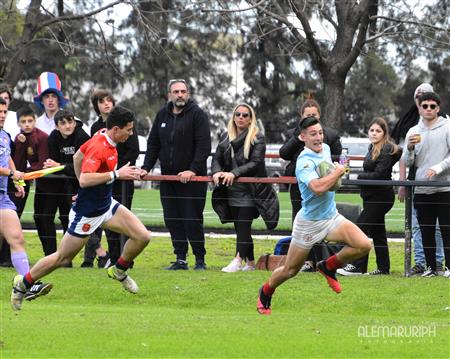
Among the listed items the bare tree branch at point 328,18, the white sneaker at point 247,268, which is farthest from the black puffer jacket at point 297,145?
the bare tree branch at point 328,18

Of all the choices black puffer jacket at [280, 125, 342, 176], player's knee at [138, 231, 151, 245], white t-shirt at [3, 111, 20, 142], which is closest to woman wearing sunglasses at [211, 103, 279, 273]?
black puffer jacket at [280, 125, 342, 176]

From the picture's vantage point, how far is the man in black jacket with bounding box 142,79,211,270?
16062 mm

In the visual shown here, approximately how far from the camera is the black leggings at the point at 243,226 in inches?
625

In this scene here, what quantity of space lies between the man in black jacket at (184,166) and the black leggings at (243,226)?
491mm

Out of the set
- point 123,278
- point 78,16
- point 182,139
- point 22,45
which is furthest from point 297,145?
point 22,45

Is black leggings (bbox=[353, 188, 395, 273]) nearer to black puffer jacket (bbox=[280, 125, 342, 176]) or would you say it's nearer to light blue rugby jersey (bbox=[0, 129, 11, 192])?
black puffer jacket (bbox=[280, 125, 342, 176])

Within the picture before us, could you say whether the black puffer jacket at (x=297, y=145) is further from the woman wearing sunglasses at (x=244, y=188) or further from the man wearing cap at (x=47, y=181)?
the man wearing cap at (x=47, y=181)

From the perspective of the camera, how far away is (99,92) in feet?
53.5

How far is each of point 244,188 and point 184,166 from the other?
969 mm

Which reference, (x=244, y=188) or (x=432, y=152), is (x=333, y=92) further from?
(x=432, y=152)

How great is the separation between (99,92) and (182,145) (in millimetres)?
1411

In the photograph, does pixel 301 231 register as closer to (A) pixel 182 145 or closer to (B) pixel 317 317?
(B) pixel 317 317

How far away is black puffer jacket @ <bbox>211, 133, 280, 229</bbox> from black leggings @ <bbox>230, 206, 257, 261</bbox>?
10 centimetres

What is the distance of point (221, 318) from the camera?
12.2m
